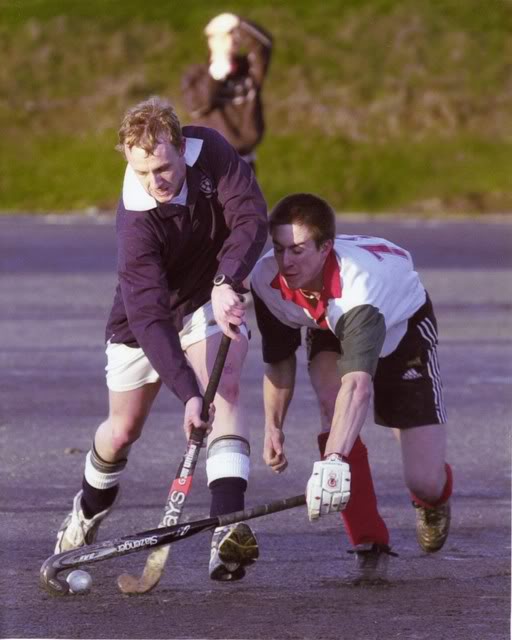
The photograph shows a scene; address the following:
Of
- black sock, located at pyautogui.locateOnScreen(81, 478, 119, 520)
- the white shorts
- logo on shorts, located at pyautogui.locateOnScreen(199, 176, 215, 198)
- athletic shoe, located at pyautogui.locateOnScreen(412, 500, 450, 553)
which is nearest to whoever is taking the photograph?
logo on shorts, located at pyautogui.locateOnScreen(199, 176, 215, 198)

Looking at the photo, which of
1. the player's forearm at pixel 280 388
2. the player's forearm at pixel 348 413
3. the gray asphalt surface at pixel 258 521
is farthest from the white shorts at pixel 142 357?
the gray asphalt surface at pixel 258 521

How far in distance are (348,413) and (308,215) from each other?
2.06 ft

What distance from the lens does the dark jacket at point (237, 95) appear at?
1179 cm

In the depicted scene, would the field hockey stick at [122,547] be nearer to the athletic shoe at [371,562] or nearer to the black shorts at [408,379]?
the athletic shoe at [371,562]

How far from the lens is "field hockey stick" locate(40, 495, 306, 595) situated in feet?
17.3

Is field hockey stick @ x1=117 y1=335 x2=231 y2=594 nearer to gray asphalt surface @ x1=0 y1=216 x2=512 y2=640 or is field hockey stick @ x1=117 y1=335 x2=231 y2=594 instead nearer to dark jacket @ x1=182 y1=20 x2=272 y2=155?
gray asphalt surface @ x1=0 y1=216 x2=512 y2=640

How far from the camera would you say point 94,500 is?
5.92 meters

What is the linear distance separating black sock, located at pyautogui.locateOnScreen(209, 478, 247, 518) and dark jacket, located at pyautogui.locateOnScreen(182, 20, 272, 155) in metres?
6.40

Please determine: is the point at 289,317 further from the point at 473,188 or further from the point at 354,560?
the point at 473,188

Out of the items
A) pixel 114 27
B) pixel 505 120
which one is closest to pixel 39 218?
pixel 114 27

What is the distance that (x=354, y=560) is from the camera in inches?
234

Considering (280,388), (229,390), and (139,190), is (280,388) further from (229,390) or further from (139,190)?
(139,190)

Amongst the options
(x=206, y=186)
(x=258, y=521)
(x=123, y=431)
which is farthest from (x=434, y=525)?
(x=206, y=186)

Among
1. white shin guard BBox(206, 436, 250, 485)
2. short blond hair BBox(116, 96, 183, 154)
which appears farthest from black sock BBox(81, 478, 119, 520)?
short blond hair BBox(116, 96, 183, 154)
